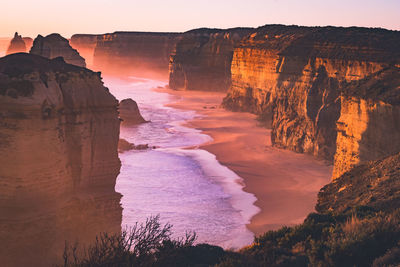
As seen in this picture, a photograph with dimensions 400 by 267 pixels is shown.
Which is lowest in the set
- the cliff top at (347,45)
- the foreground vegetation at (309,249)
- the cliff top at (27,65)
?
the foreground vegetation at (309,249)

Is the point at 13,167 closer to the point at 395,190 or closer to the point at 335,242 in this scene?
the point at 335,242

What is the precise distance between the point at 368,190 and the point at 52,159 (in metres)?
7.30

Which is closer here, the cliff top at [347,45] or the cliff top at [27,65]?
the cliff top at [27,65]

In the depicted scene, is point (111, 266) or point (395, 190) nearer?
point (111, 266)

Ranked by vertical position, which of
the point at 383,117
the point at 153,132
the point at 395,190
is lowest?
the point at 153,132

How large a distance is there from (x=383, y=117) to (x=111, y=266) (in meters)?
10.6

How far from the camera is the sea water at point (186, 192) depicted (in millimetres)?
16672

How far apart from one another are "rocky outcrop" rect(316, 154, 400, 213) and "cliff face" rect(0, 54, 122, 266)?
5.60 meters

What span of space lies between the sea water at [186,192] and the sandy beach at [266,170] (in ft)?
2.04

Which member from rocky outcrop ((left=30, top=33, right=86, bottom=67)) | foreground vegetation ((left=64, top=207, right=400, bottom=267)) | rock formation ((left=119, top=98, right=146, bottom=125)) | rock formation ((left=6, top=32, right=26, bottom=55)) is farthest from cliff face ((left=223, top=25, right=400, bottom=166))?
rock formation ((left=6, top=32, right=26, bottom=55))

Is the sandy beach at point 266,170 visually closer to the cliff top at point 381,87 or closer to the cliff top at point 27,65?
the cliff top at point 381,87

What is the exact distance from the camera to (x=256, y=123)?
4206 cm

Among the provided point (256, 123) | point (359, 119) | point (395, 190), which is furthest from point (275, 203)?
point (256, 123)

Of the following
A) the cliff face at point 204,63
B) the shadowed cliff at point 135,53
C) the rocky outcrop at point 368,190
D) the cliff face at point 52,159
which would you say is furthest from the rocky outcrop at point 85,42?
the rocky outcrop at point 368,190
